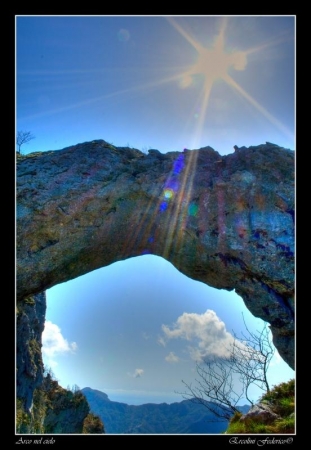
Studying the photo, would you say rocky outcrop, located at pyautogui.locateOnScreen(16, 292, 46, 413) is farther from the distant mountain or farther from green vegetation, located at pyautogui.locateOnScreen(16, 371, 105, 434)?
the distant mountain

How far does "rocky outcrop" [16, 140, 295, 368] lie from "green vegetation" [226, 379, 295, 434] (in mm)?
943

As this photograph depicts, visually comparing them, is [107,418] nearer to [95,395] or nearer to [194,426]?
[95,395]

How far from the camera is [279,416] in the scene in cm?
1044

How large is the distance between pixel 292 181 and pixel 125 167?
684cm

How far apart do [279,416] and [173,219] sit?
7660 mm

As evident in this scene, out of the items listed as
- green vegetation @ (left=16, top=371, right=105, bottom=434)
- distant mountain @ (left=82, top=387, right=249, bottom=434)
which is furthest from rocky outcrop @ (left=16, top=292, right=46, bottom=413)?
distant mountain @ (left=82, top=387, right=249, bottom=434)

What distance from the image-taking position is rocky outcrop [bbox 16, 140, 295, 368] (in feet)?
44.1

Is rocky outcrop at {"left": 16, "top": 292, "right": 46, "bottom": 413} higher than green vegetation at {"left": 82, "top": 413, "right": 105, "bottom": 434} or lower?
higher

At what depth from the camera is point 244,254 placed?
1359cm

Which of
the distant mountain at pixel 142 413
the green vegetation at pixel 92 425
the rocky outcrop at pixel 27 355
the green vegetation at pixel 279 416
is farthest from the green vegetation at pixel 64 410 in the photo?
the distant mountain at pixel 142 413

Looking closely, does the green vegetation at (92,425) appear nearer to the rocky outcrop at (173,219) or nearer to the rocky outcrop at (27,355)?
the rocky outcrop at (27,355)

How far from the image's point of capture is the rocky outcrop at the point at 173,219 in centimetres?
1343

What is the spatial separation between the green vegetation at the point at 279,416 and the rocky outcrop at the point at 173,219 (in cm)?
94

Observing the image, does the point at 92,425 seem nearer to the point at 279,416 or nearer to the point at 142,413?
the point at 279,416
